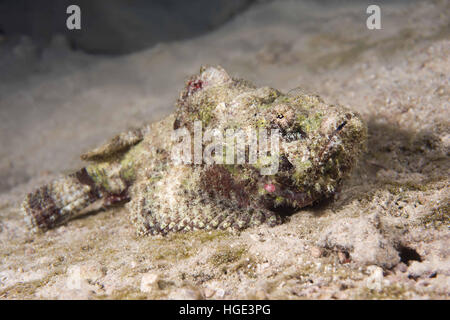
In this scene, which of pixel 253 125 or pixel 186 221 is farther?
pixel 186 221

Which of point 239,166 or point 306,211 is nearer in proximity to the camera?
point 239,166

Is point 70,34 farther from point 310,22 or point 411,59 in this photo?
point 411,59

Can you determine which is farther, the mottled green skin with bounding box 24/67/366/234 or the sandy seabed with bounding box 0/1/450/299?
the mottled green skin with bounding box 24/67/366/234

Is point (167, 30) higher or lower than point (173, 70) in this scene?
higher

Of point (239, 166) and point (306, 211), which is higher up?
point (239, 166)
